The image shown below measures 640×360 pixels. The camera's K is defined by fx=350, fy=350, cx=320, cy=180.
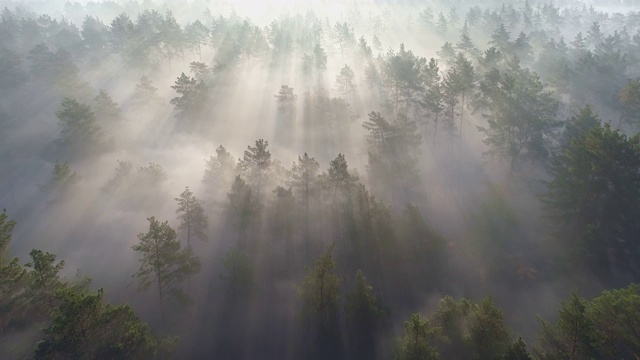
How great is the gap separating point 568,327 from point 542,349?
3.79 metres

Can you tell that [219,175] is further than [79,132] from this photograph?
No

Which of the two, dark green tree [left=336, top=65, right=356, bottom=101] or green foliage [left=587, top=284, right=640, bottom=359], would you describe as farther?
dark green tree [left=336, top=65, right=356, bottom=101]

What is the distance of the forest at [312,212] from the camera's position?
71.2 ft

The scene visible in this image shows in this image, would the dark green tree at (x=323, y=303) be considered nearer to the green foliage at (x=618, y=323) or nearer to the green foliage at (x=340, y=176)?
the green foliage at (x=340, y=176)

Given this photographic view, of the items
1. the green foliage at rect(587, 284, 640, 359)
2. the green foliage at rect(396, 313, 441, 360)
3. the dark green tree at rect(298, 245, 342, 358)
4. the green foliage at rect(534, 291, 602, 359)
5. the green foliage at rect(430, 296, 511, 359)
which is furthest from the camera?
the dark green tree at rect(298, 245, 342, 358)

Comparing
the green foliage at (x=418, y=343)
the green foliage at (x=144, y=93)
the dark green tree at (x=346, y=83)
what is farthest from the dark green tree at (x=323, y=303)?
the green foliage at (x=144, y=93)

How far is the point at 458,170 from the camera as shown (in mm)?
57938

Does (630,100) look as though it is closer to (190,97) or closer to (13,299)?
(190,97)

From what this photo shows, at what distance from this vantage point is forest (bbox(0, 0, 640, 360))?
21.7m

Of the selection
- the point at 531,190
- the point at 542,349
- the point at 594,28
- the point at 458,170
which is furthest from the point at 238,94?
the point at 594,28

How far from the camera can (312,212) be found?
46.5 meters

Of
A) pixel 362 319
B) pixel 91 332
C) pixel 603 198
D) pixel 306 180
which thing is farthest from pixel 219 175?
pixel 603 198

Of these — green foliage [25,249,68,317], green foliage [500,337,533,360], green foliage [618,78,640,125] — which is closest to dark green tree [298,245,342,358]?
green foliage [500,337,533,360]

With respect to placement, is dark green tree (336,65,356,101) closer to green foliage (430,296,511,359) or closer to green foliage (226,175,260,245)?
green foliage (226,175,260,245)
